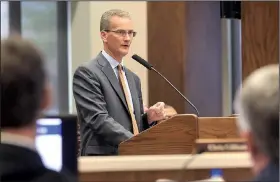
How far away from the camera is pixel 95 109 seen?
3014mm

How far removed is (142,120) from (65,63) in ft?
8.35

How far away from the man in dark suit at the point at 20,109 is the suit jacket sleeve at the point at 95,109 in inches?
57.0

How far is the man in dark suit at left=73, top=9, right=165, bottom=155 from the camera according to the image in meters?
2.97

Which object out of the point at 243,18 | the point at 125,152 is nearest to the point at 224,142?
the point at 125,152

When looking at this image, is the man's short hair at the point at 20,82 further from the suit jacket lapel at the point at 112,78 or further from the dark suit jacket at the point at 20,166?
the suit jacket lapel at the point at 112,78

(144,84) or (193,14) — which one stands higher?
(193,14)

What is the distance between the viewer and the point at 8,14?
556 centimetres

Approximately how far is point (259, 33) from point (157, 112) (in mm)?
2166

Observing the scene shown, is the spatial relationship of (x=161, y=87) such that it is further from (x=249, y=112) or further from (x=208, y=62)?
(x=249, y=112)

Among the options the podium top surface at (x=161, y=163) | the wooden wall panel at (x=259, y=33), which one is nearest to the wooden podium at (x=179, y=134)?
the podium top surface at (x=161, y=163)

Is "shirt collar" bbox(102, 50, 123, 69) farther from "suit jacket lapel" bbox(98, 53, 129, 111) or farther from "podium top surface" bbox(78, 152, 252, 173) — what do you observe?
"podium top surface" bbox(78, 152, 252, 173)

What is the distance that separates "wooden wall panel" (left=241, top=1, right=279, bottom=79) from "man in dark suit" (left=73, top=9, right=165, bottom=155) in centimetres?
174

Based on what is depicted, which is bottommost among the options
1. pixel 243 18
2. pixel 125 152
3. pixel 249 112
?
pixel 125 152

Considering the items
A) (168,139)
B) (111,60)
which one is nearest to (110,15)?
(111,60)
